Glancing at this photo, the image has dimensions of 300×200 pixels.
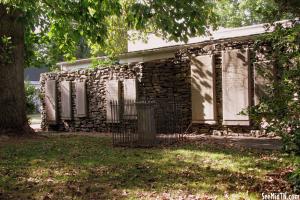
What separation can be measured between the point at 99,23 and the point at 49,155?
205 inches

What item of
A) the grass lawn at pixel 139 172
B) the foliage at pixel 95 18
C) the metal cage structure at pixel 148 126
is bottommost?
the grass lawn at pixel 139 172

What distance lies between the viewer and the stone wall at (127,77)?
14.8 meters

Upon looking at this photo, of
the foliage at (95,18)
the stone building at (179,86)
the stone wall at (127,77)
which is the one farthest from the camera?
the stone wall at (127,77)

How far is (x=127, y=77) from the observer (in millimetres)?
15914

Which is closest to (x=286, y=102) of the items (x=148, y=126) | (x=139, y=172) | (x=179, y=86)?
(x=139, y=172)

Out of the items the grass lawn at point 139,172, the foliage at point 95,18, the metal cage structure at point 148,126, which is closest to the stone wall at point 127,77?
the foliage at point 95,18

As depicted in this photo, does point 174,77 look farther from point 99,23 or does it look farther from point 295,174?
point 295,174

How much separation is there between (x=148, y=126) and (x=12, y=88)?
16.1 ft

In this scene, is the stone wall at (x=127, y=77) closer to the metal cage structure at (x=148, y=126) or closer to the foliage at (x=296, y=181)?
the metal cage structure at (x=148, y=126)

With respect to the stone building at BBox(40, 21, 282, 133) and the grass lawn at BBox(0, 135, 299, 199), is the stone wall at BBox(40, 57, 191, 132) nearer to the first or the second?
the stone building at BBox(40, 21, 282, 133)

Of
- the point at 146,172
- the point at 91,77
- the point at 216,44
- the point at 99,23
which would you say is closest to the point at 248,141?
the point at 216,44

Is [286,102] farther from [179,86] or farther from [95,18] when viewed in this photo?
[179,86]

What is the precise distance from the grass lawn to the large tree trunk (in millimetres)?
2650

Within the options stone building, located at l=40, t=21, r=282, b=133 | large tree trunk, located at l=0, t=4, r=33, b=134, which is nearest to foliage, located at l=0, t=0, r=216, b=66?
large tree trunk, located at l=0, t=4, r=33, b=134
